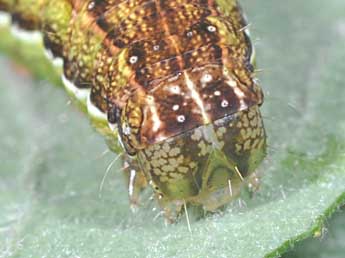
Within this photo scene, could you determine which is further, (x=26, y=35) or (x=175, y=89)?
(x=26, y=35)

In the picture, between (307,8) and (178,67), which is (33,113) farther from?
(178,67)

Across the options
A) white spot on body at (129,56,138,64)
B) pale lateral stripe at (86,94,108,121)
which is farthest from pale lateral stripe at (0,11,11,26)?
white spot on body at (129,56,138,64)

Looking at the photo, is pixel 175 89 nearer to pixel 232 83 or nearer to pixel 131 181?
pixel 232 83

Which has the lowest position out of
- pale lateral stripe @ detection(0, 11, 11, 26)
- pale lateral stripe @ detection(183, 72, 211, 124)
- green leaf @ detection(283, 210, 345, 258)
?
green leaf @ detection(283, 210, 345, 258)

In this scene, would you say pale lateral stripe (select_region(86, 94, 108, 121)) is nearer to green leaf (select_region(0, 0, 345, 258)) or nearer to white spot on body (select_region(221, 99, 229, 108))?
green leaf (select_region(0, 0, 345, 258))

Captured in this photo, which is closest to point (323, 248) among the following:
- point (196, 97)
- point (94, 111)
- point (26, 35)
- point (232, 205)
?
point (232, 205)

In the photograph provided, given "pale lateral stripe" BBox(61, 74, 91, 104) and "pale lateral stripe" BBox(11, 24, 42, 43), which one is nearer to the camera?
"pale lateral stripe" BBox(61, 74, 91, 104)
